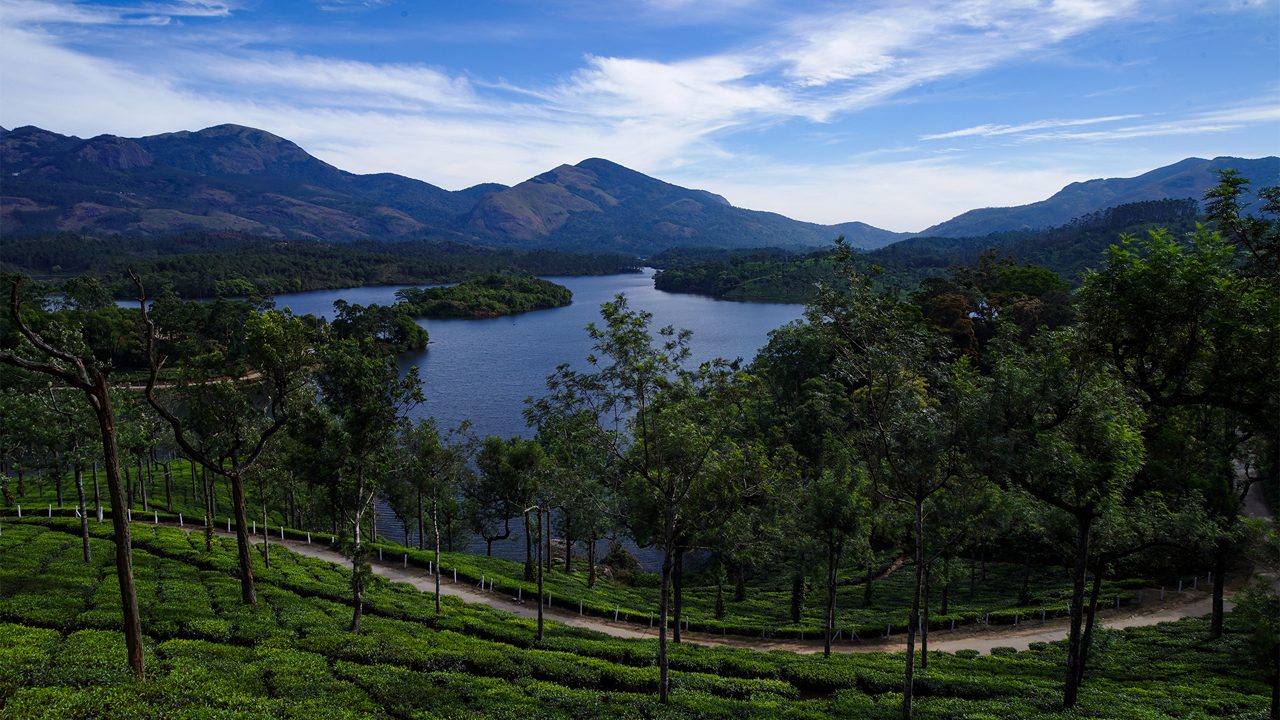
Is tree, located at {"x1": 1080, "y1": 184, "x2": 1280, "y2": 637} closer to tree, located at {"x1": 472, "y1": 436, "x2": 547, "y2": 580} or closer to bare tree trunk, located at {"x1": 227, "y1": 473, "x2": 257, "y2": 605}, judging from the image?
bare tree trunk, located at {"x1": 227, "y1": 473, "x2": 257, "y2": 605}

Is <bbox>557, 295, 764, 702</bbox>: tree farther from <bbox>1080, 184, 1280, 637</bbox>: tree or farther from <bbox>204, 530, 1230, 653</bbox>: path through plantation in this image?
<bbox>204, 530, 1230, 653</bbox>: path through plantation

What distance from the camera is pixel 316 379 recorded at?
2762 centimetres

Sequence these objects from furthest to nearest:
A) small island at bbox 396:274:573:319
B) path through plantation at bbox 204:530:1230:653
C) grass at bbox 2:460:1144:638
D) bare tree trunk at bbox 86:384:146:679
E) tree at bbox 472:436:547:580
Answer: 1. small island at bbox 396:274:573:319
2. tree at bbox 472:436:547:580
3. grass at bbox 2:460:1144:638
4. path through plantation at bbox 204:530:1230:653
5. bare tree trunk at bbox 86:384:146:679

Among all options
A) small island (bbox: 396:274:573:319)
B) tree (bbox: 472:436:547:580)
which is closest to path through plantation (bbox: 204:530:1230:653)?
tree (bbox: 472:436:547:580)

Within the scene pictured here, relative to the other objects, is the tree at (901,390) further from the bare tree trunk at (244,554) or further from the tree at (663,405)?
the bare tree trunk at (244,554)

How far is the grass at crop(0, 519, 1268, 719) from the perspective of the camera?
48.8 ft

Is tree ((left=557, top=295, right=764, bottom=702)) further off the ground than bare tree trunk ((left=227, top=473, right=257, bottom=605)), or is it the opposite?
tree ((left=557, top=295, right=764, bottom=702))

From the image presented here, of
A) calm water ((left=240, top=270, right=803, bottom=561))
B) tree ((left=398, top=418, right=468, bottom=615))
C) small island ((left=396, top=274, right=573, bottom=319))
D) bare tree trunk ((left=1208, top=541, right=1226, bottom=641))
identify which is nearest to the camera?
bare tree trunk ((left=1208, top=541, right=1226, bottom=641))

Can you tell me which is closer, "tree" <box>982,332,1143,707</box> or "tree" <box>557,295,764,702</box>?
"tree" <box>982,332,1143,707</box>

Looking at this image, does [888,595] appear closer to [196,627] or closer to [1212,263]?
[1212,263]

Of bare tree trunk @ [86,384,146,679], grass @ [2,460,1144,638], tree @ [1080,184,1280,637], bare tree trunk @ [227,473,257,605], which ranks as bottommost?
grass @ [2,460,1144,638]

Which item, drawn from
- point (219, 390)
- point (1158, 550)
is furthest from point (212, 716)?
point (1158, 550)

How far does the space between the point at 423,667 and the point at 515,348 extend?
108m

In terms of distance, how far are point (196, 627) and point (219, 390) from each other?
9345 mm
